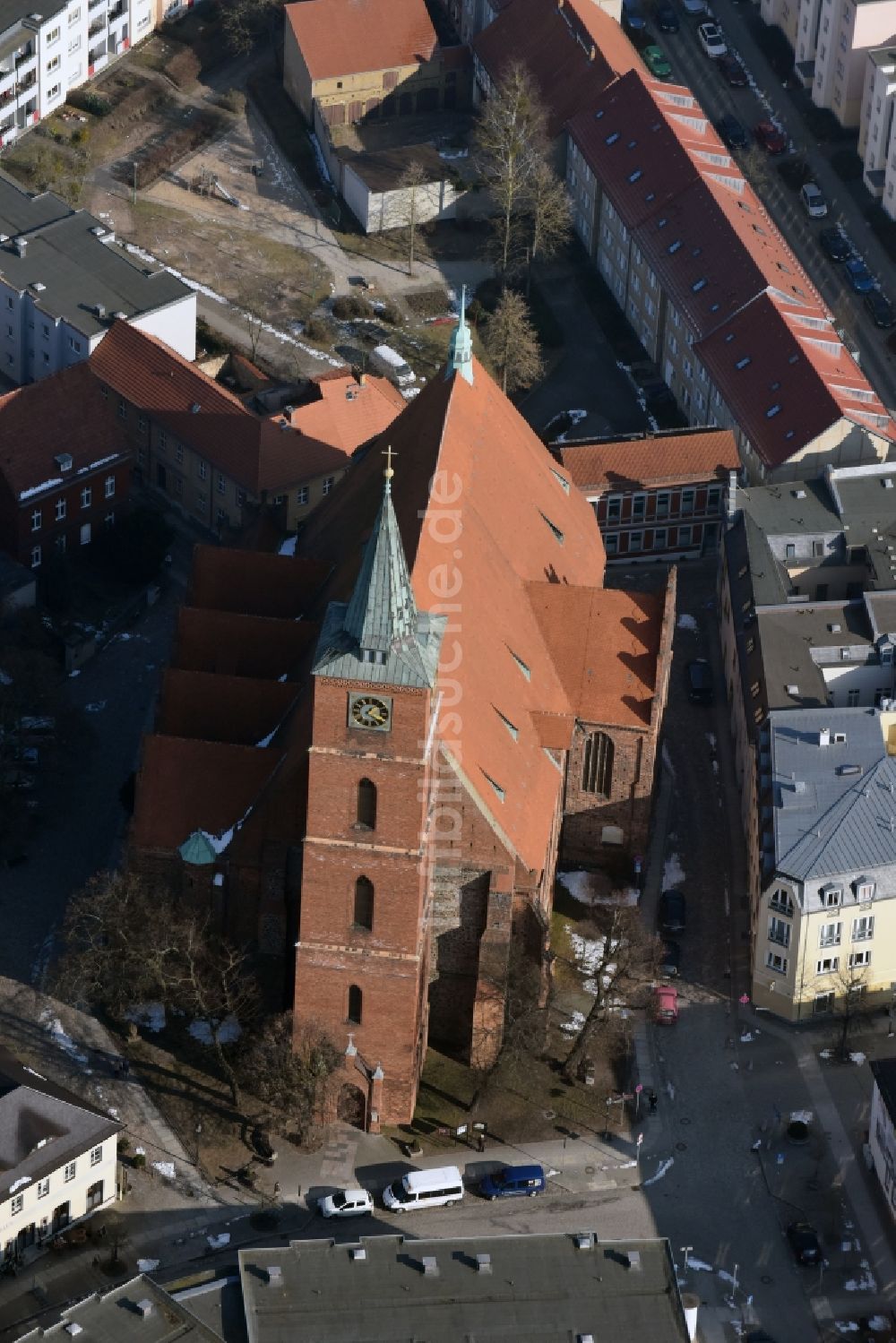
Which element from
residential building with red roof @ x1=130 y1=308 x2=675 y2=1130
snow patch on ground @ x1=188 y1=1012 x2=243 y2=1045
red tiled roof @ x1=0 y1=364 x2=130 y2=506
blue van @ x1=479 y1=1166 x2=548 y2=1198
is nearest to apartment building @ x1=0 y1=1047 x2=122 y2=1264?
snow patch on ground @ x1=188 y1=1012 x2=243 y2=1045

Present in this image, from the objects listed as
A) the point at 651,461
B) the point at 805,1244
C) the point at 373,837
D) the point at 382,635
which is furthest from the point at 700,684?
the point at 382,635

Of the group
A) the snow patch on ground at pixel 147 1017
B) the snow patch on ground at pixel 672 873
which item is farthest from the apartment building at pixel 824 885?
the snow patch on ground at pixel 147 1017

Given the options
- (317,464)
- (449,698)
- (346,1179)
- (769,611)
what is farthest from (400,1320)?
(317,464)

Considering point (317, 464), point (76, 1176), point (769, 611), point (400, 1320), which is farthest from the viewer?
point (317, 464)

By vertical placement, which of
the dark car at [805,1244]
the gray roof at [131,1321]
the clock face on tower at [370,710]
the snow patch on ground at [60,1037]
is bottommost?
the gray roof at [131,1321]

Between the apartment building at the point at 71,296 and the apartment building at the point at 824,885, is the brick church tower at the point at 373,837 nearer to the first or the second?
the apartment building at the point at 824,885

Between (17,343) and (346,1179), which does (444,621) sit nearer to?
(346,1179)
